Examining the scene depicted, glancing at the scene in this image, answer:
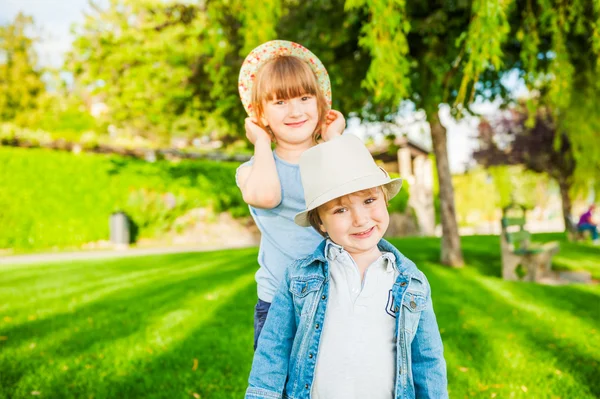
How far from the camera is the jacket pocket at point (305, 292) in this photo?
158cm

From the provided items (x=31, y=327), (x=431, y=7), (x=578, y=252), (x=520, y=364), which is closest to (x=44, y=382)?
(x=31, y=327)

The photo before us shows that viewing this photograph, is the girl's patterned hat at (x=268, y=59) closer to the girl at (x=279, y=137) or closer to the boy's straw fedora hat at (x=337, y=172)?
the girl at (x=279, y=137)

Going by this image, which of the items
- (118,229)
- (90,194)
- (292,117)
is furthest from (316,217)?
(90,194)

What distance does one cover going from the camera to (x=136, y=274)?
8.26m

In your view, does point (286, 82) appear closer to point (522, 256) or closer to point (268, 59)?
point (268, 59)

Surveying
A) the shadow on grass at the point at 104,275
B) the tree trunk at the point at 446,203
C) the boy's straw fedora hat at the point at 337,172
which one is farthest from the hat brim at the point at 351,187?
the tree trunk at the point at 446,203

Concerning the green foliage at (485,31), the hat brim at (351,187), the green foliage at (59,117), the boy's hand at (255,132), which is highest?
the green foliage at (59,117)

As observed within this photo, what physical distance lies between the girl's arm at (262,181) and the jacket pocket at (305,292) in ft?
0.95

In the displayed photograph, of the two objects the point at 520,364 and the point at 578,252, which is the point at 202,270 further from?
the point at 578,252

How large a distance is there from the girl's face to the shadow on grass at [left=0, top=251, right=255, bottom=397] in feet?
9.18

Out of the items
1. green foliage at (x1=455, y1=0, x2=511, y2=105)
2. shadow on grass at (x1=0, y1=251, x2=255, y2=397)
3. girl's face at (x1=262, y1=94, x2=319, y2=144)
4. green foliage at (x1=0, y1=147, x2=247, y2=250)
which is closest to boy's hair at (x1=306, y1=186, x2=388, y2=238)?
girl's face at (x1=262, y1=94, x2=319, y2=144)

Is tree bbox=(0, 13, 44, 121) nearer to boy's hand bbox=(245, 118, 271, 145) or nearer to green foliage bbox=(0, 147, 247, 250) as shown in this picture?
green foliage bbox=(0, 147, 247, 250)

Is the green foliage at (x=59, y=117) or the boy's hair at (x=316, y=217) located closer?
the boy's hair at (x=316, y=217)

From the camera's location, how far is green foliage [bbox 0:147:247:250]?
538 inches
